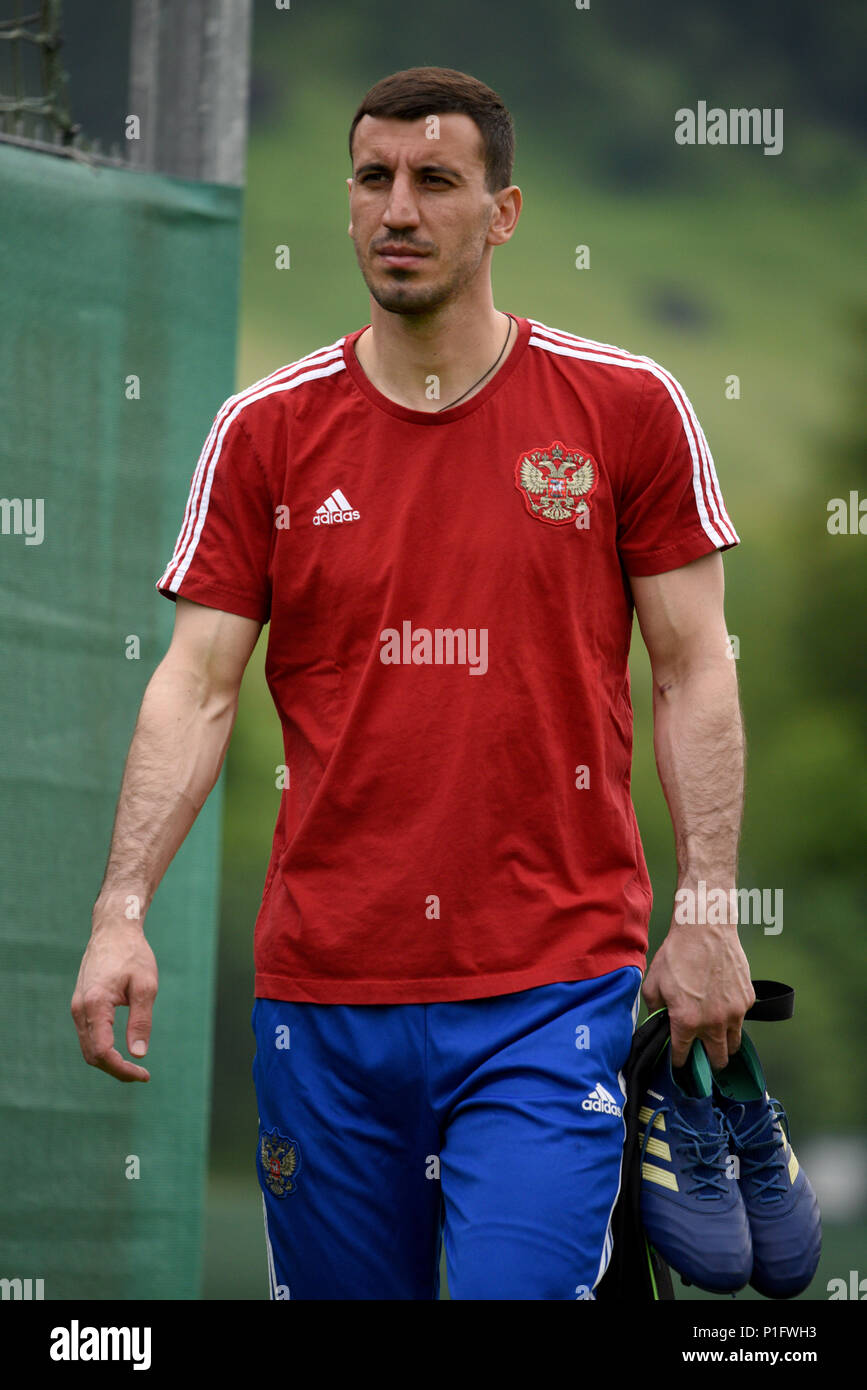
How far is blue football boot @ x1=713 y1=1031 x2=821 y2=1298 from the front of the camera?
2.66m

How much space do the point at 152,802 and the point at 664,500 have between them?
0.91 meters

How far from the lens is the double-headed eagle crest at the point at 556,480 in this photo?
271 centimetres

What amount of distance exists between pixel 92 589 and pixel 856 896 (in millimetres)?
3234

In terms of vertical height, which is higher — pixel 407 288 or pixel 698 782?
pixel 407 288

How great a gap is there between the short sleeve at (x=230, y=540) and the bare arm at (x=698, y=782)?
1.95ft

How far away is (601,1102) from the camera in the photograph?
2.57m

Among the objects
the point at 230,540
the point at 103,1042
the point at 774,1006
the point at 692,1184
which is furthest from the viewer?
the point at 230,540

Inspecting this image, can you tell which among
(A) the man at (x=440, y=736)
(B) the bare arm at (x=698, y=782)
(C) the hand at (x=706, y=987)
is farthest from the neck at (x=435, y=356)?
(C) the hand at (x=706, y=987)

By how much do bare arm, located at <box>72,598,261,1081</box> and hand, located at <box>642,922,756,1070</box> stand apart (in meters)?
0.75

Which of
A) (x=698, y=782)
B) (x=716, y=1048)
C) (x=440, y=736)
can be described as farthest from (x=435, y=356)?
(x=716, y=1048)

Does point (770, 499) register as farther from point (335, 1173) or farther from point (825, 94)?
point (335, 1173)

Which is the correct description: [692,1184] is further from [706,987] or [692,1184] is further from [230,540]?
[230,540]

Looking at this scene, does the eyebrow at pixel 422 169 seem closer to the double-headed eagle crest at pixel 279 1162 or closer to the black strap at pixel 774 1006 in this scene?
the black strap at pixel 774 1006

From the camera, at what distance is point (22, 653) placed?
139 inches
